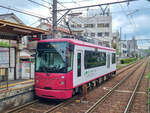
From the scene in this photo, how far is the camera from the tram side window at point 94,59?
10422mm

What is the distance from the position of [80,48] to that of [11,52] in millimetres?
5245

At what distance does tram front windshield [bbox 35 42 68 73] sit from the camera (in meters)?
8.27

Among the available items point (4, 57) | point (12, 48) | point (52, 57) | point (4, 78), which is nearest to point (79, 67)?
point (52, 57)

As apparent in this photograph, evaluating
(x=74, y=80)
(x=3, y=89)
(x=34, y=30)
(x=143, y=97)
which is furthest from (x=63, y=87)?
(x=143, y=97)

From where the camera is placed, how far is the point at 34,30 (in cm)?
1082

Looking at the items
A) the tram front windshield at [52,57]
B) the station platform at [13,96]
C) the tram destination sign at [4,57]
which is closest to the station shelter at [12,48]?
the tram destination sign at [4,57]

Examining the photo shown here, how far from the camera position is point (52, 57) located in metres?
8.53

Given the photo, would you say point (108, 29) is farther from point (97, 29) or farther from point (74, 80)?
point (74, 80)

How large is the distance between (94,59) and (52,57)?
401 cm

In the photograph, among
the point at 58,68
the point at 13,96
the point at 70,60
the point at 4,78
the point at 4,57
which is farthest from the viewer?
the point at 4,57

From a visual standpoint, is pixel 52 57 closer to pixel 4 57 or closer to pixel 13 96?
pixel 13 96

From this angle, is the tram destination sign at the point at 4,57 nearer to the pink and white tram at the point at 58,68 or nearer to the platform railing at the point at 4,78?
→ the platform railing at the point at 4,78

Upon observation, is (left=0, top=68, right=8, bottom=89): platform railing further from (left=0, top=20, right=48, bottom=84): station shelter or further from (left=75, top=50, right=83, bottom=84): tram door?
(left=75, top=50, right=83, bottom=84): tram door

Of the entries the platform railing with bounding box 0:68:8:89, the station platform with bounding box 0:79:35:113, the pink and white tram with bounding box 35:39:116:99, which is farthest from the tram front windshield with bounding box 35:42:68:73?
the platform railing with bounding box 0:68:8:89
